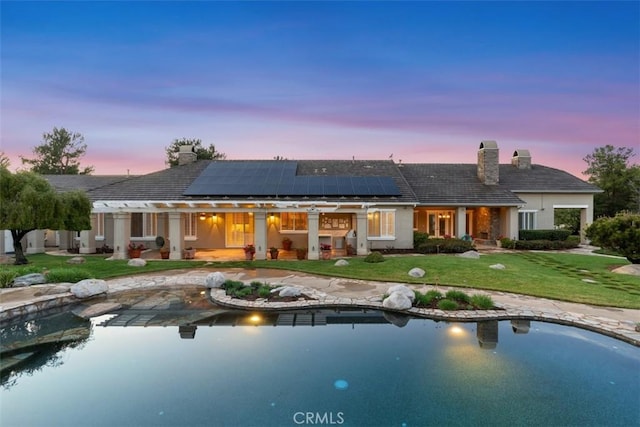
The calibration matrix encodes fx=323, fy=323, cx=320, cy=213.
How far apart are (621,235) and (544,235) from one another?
A: 793 centimetres

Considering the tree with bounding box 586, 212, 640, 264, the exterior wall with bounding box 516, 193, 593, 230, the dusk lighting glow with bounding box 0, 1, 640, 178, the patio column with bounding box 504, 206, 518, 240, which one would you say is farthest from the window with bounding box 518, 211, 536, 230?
the tree with bounding box 586, 212, 640, 264

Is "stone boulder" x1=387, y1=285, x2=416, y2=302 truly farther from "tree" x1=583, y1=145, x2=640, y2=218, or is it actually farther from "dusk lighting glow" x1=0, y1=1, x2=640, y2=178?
"tree" x1=583, y1=145, x2=640, y2=218

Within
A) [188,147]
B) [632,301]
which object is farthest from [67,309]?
[188,147]

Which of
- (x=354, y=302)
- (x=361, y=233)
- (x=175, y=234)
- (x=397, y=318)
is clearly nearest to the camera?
(x=397, y=318)

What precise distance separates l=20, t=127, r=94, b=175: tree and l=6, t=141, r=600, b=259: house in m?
28.7

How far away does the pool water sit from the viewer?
445 cm

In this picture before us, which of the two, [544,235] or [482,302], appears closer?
[482,302]

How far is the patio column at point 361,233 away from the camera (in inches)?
696

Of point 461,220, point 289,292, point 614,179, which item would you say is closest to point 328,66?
point 461,220

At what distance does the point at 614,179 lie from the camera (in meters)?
31.2

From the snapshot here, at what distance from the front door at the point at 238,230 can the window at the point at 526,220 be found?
737 inches

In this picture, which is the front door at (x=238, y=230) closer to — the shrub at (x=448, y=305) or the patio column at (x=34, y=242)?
the patio column at (x=34, y=242)

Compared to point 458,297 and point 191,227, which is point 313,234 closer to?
point 191,227

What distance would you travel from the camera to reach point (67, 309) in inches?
358
